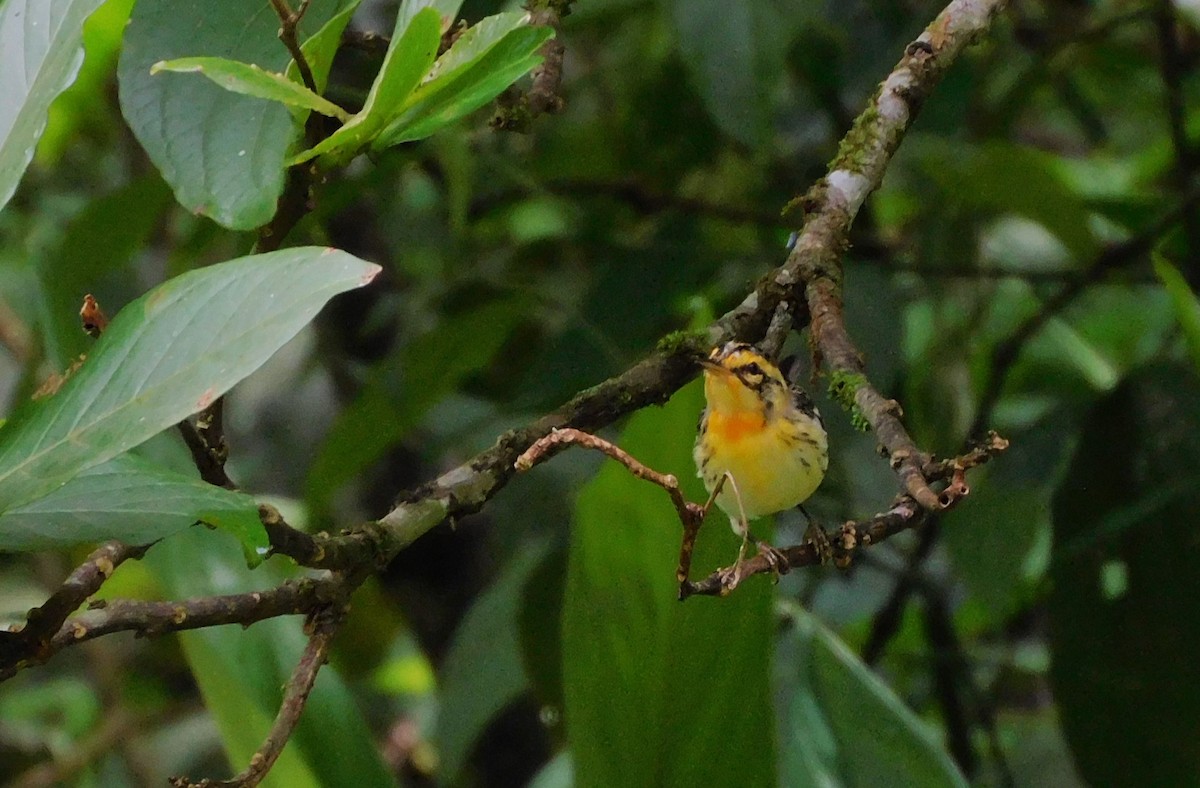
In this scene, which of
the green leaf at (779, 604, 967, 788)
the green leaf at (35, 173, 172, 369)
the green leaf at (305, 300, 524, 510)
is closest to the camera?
the green leaf at (779, 604, 967, 788)

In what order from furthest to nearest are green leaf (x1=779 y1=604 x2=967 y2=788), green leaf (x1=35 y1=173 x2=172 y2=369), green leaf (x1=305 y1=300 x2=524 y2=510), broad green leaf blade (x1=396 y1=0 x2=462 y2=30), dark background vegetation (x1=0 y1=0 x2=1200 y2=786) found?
green leaf (x1=305 y1=300 x2=524 y2=510), green leaf (x1=35 y1=173 x2=172 y2=369), dark background vegetation (x1=0 y1=0 x2=1200 y2=786), green leaf (x1=779 y1=604 x2=967 y2=788), broad green leaf blade (x1=396 y1=0 x2=462 y2=30)

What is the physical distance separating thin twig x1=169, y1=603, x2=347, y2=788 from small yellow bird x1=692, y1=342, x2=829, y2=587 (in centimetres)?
29

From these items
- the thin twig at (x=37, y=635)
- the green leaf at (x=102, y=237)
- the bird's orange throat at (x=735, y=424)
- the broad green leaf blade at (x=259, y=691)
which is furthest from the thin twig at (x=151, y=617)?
the green leaf at (x=102, y=237)

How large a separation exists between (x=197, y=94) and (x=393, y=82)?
19 cm

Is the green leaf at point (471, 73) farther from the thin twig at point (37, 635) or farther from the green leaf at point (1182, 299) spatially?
the green leaf at point (1182, 299)

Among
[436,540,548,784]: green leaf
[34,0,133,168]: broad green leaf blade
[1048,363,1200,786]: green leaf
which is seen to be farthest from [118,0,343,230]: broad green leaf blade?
[1048,363,1200,786]: green leaf

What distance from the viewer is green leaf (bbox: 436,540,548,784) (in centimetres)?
134

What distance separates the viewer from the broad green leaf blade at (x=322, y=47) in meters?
0.56

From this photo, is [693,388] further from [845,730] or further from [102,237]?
[102,237]

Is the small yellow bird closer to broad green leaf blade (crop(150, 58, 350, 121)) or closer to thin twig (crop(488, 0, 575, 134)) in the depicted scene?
thin twig (crop(488, 0, 575, 134))

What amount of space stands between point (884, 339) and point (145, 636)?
0.86 metres

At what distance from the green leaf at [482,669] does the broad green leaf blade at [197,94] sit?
2.56 ft

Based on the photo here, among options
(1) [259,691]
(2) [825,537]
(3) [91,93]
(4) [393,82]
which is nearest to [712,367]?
(2) [825,537]

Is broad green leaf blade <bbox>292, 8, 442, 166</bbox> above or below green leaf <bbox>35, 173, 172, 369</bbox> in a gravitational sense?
above
